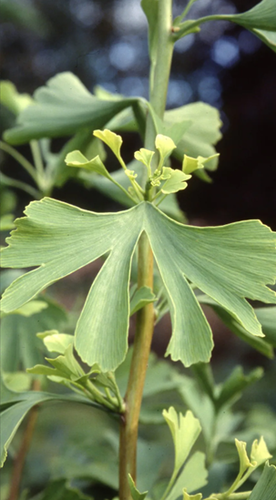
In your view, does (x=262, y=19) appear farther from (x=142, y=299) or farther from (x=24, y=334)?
(x=24, y=334)

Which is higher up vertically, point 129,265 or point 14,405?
point 129,265

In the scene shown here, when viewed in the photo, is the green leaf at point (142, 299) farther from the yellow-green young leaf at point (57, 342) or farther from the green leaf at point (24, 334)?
the green leaf at point (24, 334)

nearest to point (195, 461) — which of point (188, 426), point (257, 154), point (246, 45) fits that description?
point (188, 426)

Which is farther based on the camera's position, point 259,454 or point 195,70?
point 195,70

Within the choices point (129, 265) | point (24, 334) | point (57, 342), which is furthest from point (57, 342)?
point (24, 334)

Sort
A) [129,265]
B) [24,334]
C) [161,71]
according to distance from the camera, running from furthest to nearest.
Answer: [24,334], [161,71], [129,265]

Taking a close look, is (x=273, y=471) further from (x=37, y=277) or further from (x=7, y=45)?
(x=7, y=45)

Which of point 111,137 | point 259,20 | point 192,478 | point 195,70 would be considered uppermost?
point 195,70

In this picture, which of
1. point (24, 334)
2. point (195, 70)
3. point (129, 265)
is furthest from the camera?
point (195, 70)
